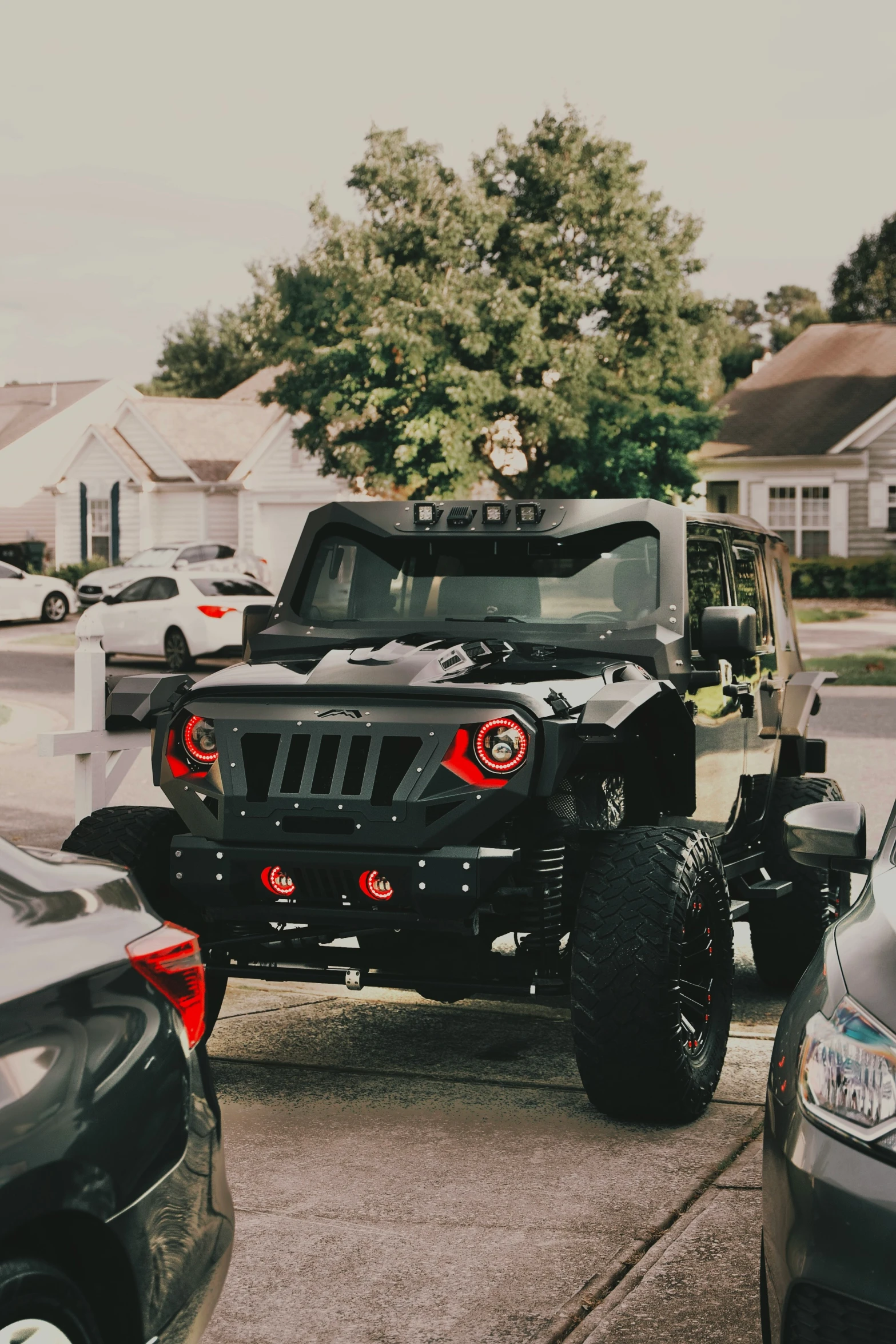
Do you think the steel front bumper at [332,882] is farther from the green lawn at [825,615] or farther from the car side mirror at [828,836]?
the green lawn at [825,615]

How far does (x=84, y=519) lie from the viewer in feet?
163

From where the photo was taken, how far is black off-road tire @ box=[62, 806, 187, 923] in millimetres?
5895

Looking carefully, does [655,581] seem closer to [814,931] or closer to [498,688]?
[498,688]

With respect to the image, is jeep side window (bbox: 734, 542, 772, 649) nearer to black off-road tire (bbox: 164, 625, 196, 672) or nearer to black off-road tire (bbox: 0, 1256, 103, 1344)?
black off-road tire (bbox: 0, 1256, 103, 1344)

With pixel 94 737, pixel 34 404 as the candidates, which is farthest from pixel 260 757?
pixel 34 404

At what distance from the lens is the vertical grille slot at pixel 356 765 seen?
541cm

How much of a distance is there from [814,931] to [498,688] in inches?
104

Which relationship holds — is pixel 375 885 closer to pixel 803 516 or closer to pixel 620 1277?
pixel 620 1277

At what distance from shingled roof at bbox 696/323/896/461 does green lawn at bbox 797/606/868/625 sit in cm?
669

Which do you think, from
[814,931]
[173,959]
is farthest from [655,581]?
[173,959]

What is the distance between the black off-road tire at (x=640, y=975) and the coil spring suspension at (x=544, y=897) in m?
0.10

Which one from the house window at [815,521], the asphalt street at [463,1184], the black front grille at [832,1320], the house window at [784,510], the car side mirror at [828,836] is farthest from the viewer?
the house window at [784,510]

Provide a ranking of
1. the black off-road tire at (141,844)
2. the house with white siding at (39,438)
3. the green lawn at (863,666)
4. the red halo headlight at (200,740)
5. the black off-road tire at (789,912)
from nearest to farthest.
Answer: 1. the red halo headlight at (200,740)
2. the black off-road tire at (141,844)
3. the black off-road tire at (789,912)
4. the green lawn at (863,666)
5. the house with white siding at (39,438)

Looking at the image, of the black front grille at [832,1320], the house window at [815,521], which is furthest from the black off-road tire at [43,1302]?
the house window at [815,521]
